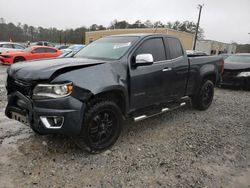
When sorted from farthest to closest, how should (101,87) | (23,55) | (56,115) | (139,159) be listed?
1. (23,55)
2. (139,159)
3. (101,87)
4. (56,115)

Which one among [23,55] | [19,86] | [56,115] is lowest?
[23,55]

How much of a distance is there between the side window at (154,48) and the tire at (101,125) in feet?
3.85

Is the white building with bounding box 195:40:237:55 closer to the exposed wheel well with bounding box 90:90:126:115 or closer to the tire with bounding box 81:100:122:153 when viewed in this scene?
the exposed wheel well with bounding box 90:90:126:115

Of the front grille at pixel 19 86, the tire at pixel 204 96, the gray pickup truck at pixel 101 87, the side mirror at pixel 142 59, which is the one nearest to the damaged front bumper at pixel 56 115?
the gray pickup truck at pixel 101 87

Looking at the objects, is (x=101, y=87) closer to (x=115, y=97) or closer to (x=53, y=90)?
(x=115, y=97)

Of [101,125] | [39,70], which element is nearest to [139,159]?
[101,125]

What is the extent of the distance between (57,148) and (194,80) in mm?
3441

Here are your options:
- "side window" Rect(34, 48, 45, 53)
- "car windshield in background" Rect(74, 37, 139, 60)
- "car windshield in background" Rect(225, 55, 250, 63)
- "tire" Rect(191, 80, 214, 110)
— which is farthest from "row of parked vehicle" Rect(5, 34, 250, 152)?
"side window" Rect(34, 48, 45, 53)

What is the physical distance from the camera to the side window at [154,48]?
13.9ft

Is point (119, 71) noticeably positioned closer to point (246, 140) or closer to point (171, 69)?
point (171, 69)

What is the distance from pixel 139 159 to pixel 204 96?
3.33m

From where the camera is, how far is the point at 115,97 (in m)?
3.75

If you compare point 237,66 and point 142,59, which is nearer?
point 142,59

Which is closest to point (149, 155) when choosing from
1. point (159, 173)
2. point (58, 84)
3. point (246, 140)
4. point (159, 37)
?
point (159, 173)
